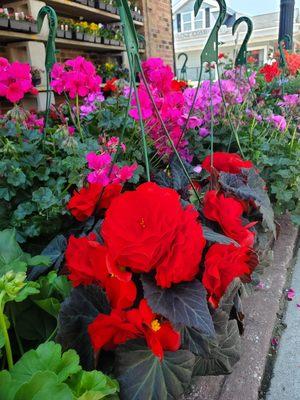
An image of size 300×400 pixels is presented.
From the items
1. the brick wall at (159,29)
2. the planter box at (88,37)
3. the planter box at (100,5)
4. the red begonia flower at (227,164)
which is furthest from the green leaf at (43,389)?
the brick wall at (159,29)

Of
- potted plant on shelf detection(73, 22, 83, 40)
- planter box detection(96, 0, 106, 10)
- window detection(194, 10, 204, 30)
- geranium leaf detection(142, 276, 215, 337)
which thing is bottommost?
geranium leaf detection(142, 276, 215, 337)

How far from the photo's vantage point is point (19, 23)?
3596 mm

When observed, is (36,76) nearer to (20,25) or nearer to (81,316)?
(20,25)

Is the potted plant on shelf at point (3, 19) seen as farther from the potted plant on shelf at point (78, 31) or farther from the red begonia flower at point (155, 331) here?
the red begonia flower at point (155, 331)

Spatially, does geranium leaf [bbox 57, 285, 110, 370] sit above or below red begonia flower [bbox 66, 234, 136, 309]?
below

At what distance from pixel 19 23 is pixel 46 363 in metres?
3.84

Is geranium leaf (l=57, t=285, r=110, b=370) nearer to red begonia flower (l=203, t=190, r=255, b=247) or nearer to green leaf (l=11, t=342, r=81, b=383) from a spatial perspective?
green leaf (l=11, t=342, r=81, b=383)

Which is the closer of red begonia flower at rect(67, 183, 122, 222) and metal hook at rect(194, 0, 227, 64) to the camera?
red begonia flower at rect(67, 183, 122, 222)

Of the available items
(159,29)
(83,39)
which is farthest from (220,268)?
(159,29)

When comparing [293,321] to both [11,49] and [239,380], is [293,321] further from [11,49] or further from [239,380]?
[11,49]

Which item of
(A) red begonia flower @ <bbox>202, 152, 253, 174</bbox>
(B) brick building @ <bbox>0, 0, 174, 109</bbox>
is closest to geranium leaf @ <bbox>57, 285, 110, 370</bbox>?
(A) red begonia flower @ <bbox>202, 152, 253, 174</bbox>

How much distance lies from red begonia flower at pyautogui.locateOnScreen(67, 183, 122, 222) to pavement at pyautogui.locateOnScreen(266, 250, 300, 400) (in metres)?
0.74

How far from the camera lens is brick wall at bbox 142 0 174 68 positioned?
6.18 meters

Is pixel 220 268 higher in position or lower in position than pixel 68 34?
lower
